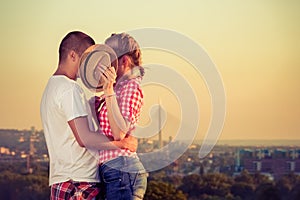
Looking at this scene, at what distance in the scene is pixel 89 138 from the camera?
1874mm

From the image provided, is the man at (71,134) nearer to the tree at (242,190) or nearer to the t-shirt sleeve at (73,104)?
the t-shirt sleeve at (73,104)

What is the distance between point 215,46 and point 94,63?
6.49 ft

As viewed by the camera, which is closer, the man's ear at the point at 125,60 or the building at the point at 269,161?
the man's ear at the point at 125,60

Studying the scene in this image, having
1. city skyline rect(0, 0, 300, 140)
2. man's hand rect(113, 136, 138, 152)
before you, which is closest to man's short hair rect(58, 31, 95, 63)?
man's hand rect(113, 136, 138, 152)

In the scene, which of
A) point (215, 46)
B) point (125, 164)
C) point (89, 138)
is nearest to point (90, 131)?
point (89, 138)

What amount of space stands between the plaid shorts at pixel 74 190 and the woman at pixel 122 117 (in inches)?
1.7

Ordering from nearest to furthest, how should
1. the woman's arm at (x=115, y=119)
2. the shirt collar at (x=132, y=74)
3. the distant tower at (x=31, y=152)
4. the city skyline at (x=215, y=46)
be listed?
the woman's arm at (x=115, y=119)
the shirt collar at (x=132, y=74)
the city skyline at (x=215, y=46)
the distant tower at (x=31, y=152)

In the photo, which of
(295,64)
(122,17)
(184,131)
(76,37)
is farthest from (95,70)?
(295,64)

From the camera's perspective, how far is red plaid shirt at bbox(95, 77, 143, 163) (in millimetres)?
1910

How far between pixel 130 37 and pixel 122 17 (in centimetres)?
180

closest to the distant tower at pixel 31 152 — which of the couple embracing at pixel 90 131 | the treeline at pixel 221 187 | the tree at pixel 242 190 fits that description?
the treeline at pixel 221 187

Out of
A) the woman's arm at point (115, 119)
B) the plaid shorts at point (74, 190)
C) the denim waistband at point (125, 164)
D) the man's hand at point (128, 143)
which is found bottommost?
the plaid shorts at point (74, 190)

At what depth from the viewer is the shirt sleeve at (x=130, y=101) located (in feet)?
6.25

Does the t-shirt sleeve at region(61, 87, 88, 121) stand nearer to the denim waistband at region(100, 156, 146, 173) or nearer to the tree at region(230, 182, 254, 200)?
the denim waistband at region(100, 156, 146, 173)
